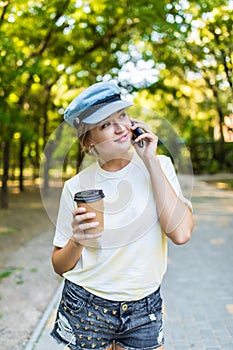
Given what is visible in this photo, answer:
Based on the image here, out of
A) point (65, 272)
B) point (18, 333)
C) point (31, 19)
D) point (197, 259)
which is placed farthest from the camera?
point (31, 19)

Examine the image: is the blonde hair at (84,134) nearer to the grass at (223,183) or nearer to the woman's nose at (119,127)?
the woman's nose at (119,127)

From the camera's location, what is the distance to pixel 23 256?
714 centimetres

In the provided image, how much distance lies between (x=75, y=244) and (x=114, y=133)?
366mm

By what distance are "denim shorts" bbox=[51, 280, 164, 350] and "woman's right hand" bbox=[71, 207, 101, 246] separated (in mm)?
287

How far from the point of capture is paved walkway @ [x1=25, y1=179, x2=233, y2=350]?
3920mm

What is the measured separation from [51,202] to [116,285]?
36 cm

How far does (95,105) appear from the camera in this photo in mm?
1487

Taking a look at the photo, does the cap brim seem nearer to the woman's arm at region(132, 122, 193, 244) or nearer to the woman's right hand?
the woman's arm at region(132, 122, 193, 244)

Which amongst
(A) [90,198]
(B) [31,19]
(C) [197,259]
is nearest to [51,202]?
(A) [90,198]

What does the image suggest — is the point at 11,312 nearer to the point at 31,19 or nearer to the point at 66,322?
the point at 66,322

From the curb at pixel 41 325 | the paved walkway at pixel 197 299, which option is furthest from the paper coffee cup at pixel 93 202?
the curb at pixel 41 325

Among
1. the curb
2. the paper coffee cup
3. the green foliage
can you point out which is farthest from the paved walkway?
the green foliage

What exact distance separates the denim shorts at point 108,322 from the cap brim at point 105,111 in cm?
57

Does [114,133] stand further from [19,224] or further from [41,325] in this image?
[19,224]
